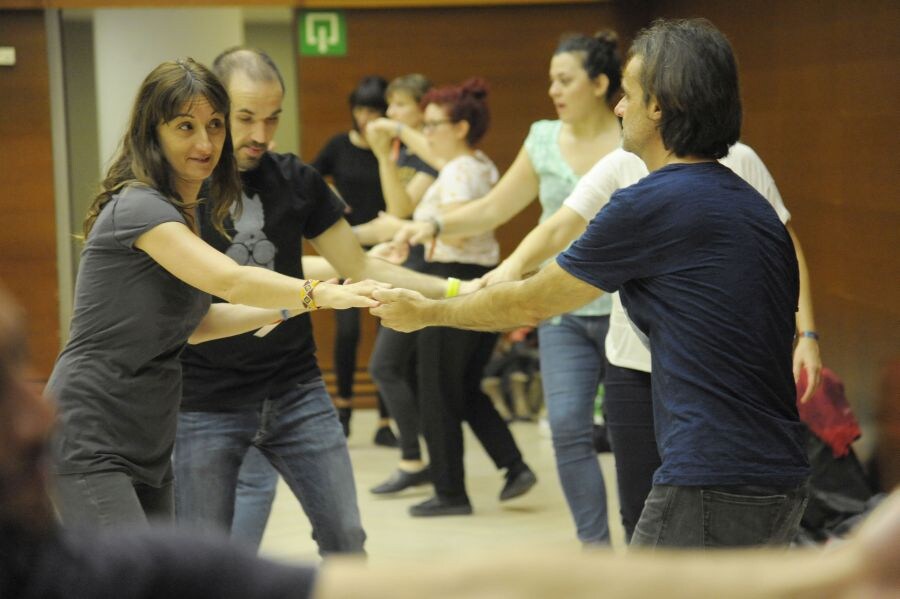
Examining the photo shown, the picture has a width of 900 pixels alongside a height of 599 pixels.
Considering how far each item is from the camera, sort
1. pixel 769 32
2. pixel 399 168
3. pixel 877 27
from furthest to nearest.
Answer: pixel 399 168, pixel 769 32, pixel 877 27

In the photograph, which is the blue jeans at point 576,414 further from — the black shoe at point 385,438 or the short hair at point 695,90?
the black shoe at point 385,438

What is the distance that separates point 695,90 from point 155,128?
44.5 inches

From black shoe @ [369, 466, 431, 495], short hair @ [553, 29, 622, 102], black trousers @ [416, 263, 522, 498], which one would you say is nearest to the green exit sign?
black trousers @ [416, 263, 522, 498]

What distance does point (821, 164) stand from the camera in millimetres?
5246

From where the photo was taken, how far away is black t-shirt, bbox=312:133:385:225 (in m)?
6.86

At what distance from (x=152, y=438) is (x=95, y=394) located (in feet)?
0.50

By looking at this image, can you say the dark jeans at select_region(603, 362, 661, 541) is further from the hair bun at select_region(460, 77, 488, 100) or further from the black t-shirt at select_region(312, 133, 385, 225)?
the black t-shirt at select_region(312, 133, 385, 225)

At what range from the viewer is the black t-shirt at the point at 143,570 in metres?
A: 1.00

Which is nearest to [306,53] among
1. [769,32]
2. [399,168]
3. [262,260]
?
[399,168]

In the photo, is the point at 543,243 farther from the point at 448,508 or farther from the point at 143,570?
the point at 143,570

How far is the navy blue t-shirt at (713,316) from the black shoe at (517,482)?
127 inches

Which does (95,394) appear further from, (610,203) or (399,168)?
(399,168)

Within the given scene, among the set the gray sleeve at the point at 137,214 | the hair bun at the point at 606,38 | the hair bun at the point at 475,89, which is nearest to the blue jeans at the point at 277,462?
the gray sleeve at the point at 137,214

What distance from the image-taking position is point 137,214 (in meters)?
2.52
